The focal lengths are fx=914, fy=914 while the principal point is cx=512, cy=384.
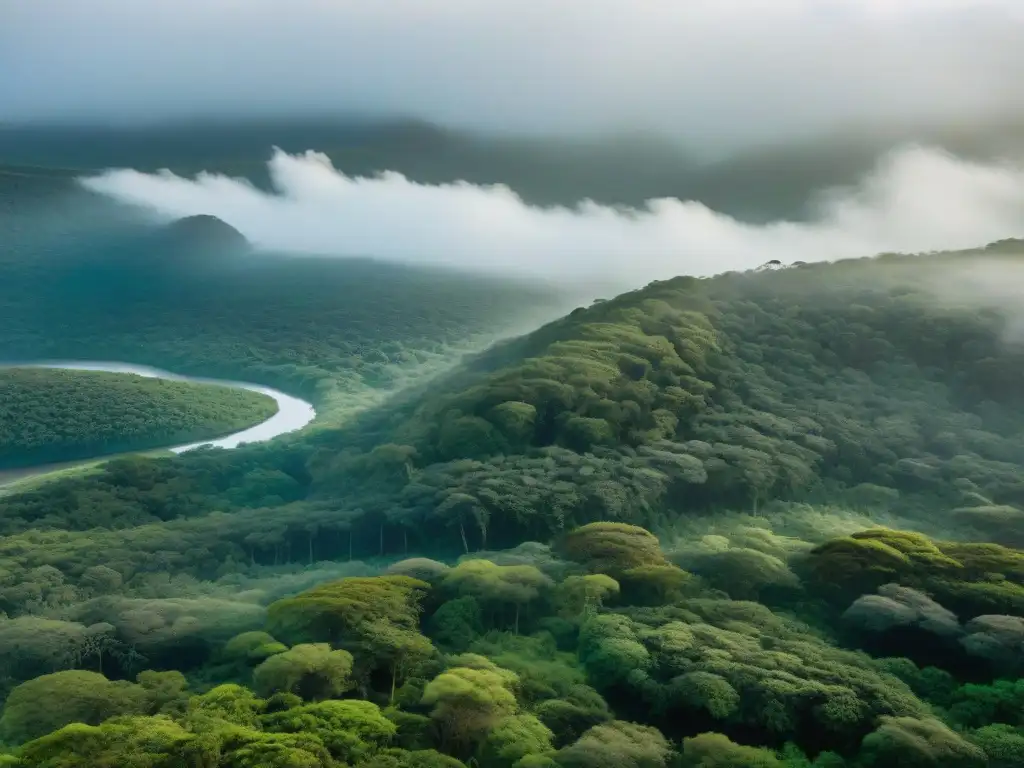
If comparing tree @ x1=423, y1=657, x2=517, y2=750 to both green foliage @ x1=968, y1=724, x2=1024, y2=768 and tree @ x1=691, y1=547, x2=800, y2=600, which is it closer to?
tree @ x1=691, y1=547, x2=800, y2=600

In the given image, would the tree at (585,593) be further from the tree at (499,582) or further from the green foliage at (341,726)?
the green foliage at (341,726)

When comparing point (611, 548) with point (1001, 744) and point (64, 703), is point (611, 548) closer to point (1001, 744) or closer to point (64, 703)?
point (1001, 744)

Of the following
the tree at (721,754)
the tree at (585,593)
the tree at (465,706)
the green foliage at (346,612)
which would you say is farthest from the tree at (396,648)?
the tree at (721,754)

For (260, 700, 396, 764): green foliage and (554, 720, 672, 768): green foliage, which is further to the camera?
(260, 700, 396, 764): green foliage

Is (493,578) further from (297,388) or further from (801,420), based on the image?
(297,388)

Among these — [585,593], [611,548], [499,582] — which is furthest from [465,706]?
[611,548]

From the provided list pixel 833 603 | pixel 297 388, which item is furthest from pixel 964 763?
pixel 297 388

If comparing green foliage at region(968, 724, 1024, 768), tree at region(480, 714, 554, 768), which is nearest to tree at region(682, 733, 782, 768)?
tree at region(480, 714, 554, 768)
